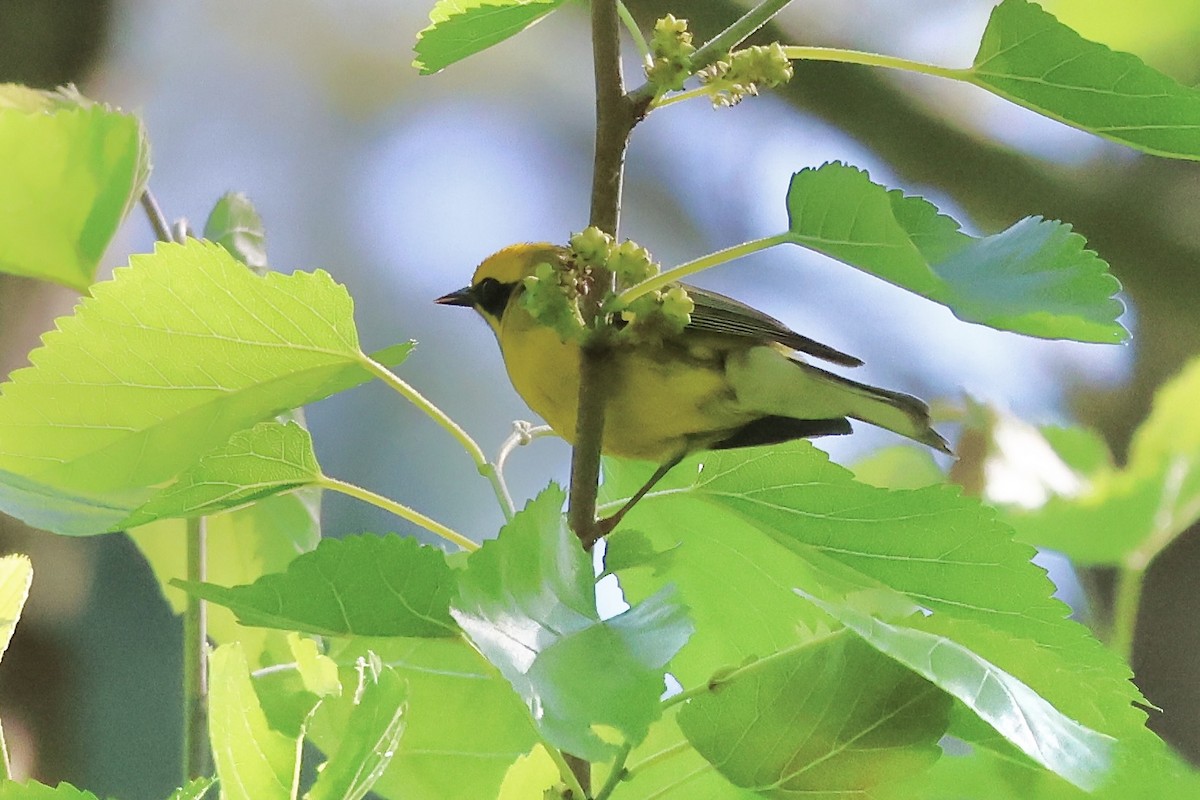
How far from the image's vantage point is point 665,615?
1.01ft

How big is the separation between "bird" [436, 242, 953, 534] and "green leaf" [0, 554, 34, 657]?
0.33 m

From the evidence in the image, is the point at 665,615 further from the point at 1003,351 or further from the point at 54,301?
the point at 1003,351

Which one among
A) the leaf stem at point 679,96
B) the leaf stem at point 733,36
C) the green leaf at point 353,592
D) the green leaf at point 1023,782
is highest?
the leaf stem at point 733,36

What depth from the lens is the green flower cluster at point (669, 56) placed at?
357 millimetres

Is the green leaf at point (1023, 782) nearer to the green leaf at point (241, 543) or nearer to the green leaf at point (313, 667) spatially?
the green leaf at point (313, 667)

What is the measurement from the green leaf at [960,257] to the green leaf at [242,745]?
25 centimetres

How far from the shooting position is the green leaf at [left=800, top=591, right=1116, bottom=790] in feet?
0.89

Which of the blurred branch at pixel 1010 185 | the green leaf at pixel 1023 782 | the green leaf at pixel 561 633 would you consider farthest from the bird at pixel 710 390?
the blurred branch at pixel 1010 185

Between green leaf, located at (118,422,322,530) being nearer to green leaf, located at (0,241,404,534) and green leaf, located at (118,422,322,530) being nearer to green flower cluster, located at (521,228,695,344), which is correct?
green leaf, located at (0,241,404,534)

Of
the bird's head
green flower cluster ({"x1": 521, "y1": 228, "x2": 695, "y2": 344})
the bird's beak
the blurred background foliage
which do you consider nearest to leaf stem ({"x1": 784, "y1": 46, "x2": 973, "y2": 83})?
green flower cluster ({"x1": 521, "y1": 228, "x2": 695, "y2": 344})

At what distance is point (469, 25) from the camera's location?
1.33 feet

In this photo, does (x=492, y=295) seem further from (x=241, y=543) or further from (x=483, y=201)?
(x=483, y=201)

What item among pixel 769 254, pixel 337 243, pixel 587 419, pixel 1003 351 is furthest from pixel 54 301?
pixel 1003 351

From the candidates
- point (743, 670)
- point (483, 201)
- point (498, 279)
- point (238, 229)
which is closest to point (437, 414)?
point (743, 670)
